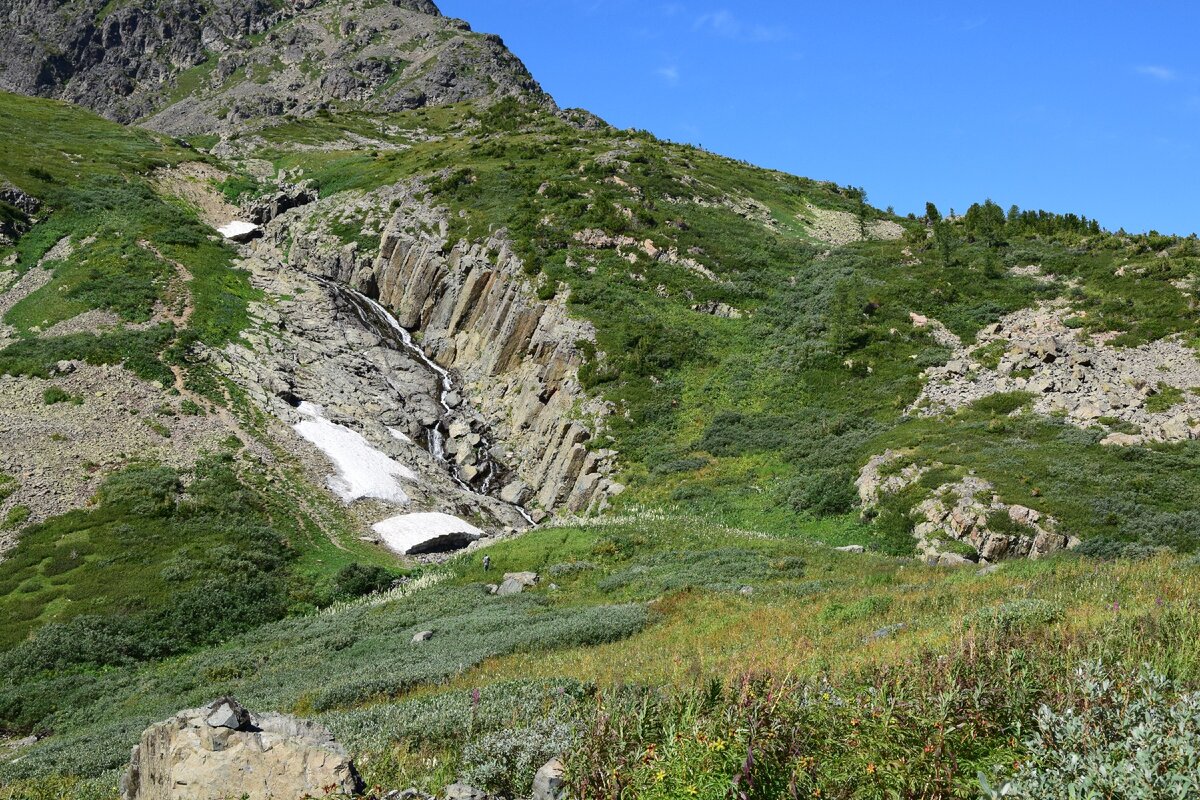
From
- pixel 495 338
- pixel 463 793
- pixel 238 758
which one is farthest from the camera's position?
pixel 495 338

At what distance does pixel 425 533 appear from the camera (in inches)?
1411

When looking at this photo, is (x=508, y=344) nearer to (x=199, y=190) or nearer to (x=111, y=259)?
(x=111, y=259)

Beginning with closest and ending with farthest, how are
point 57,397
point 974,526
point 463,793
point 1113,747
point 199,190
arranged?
point 1113,747 → point 463,793 → point 974,526 → point 57,397 → point 199,190

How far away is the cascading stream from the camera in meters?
45.7

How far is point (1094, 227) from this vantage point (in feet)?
198

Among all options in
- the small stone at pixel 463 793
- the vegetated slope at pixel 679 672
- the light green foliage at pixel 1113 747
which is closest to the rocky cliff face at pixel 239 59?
the vegetated slope at pixel 679 672

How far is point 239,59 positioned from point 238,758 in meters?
193

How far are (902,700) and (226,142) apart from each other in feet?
372

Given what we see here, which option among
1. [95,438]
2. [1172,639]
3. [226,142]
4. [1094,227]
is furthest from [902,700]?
[226,142]

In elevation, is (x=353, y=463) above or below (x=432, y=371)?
below

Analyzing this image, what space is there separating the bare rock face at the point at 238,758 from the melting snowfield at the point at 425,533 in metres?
26.8

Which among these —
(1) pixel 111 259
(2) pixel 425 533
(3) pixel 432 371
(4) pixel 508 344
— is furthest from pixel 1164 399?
(1) pixel 111 259

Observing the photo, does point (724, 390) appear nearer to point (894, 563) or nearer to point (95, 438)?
point (894, 563)

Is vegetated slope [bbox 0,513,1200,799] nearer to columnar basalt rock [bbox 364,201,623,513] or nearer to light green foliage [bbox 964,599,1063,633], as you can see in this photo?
light green foliage [bbox 964,599,1063,633]
